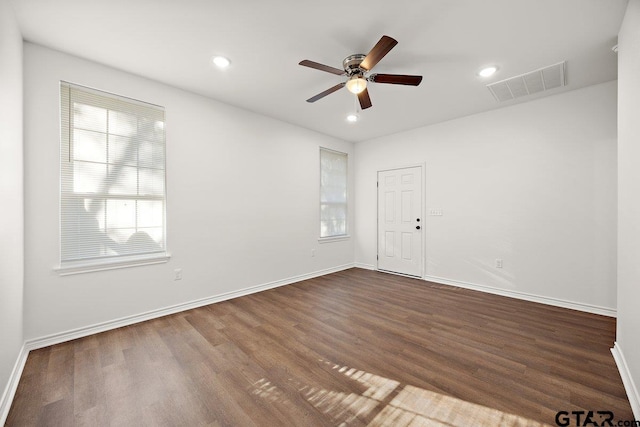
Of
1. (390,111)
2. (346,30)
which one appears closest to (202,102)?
(346,30)

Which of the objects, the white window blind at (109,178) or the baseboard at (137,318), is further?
the white window blind at (109,178)

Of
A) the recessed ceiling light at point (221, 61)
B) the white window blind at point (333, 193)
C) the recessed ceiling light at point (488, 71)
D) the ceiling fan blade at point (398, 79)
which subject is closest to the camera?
the ceiling fan blade at point (398, 79)

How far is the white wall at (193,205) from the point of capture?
2.32m

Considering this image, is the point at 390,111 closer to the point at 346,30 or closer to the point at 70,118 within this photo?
the point at 346,30

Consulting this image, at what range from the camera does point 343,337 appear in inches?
98.8

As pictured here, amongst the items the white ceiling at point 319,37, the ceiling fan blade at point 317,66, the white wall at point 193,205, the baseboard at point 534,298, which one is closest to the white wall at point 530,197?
the baseboard at point 534,298

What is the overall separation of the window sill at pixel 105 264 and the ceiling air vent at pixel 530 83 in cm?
449

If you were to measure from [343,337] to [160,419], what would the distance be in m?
1.55

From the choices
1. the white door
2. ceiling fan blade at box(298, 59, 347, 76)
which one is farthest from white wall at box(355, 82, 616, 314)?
ceiling fan blade at box(298, 59, 347, 76)

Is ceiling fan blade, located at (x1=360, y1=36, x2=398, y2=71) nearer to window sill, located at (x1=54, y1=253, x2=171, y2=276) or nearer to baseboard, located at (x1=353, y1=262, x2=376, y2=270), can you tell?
window sill, located at (x1=54, y1=253, x2=171, y2=276)

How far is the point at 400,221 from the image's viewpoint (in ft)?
16.2

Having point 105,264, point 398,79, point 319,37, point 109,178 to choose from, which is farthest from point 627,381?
point 109,178

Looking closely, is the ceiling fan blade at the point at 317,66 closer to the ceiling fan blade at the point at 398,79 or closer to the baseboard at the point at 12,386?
the ceiling fan blade at the point at 398,79
